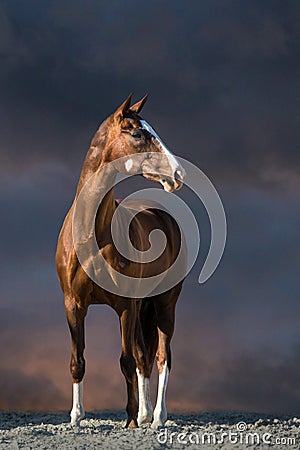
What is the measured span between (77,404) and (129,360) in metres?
0.66

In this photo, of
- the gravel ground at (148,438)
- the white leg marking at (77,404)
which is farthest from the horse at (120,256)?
the gravel ground at (148,438)

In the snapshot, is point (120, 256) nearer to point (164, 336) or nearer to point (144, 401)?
point (164, 336)

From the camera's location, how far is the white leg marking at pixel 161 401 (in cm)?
710

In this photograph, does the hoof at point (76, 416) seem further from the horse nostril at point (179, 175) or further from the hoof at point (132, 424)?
the horse nostril at point (179, 175)

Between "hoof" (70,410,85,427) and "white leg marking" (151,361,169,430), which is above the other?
"white leg marking" (151,361,169,430)

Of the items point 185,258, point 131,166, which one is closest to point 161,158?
point 131,166

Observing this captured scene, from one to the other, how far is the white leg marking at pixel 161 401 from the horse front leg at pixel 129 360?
44cm

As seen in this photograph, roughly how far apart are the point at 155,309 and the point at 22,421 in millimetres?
2742

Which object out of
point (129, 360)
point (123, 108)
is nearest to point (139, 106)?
point (123, 108)

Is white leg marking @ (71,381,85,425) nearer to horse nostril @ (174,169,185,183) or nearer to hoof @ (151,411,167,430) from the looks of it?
hoof @ (151,411,167,430)

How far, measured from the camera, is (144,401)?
7.18m

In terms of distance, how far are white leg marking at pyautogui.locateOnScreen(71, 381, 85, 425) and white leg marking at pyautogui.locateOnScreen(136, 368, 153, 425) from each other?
0.70 m

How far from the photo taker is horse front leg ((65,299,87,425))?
263 inches

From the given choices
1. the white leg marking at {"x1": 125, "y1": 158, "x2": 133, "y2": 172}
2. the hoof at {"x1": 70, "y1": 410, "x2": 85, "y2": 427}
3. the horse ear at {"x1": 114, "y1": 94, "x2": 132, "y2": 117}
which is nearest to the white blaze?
the horse ear at {"x1": 114, "y1": 94, "x2": 132, "y2": 117}
